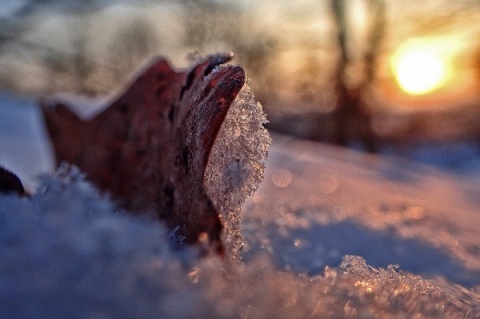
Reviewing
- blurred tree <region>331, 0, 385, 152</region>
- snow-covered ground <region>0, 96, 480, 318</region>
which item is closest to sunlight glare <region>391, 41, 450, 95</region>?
blurred tree <region>331, 0, 385, 152</region>

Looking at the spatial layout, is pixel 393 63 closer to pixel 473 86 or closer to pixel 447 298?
pixel 473 86

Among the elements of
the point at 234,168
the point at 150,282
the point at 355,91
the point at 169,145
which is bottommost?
the point at 150,282

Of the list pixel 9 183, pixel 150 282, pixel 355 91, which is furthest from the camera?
pixel 355 91

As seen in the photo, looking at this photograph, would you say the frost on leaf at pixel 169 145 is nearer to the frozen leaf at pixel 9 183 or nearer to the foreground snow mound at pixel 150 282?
the foreground snow mound at pixel 150 282

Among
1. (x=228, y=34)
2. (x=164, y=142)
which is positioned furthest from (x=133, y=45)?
(x=164, y=142)

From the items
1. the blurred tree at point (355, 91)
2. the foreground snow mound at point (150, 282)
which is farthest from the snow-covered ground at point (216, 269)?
the blurred tree at point (355, 91)

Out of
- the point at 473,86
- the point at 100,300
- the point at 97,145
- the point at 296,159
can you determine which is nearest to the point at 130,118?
the point at 97,145

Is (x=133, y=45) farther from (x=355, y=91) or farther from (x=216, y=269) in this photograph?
(x=216, y=269)
